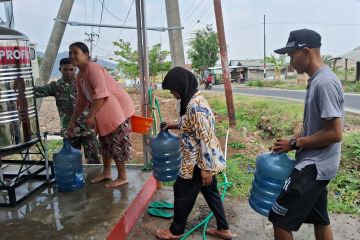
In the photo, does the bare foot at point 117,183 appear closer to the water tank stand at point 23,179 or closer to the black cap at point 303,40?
the water tank stand at point 23,179

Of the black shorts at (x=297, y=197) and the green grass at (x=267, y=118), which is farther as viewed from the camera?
the green grass at (x=267, y=118)

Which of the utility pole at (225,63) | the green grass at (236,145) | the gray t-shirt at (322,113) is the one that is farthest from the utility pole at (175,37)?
the utility pole at (225,63)

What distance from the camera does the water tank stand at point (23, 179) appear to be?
3.51 m

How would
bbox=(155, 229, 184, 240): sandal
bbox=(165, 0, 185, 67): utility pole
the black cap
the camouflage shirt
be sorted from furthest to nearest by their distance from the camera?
bbox=(165, 0, 185, 67): utility pole
the camouflage shirt
bbox=(155, 229, 184, 240): sandal
the black cap

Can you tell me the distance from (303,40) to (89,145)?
3.16 m

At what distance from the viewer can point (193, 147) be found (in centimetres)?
295

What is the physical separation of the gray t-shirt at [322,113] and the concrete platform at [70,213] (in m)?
1.84

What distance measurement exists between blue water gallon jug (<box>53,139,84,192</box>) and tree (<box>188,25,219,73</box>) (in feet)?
142

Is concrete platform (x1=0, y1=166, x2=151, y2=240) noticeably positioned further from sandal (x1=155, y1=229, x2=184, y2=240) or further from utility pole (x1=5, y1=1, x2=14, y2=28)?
utility pole (x1=5, y1=1, x2=14, y2=28)

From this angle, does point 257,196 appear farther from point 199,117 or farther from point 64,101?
point 64,101

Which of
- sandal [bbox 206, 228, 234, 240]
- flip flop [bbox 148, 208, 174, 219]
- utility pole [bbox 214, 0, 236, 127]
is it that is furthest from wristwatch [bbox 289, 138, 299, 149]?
utility pole [bbox 214, 0, 236, 127]

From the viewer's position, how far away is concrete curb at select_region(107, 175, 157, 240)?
3163mm

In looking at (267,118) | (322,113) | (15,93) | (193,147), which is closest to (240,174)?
(193,147)

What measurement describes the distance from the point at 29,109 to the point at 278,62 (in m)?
39.4
